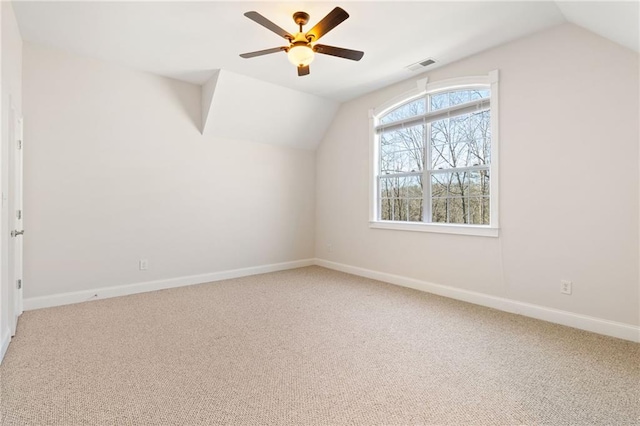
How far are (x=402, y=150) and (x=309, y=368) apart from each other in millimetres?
3337

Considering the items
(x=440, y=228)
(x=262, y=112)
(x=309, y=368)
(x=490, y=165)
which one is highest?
(x=262, y=112)

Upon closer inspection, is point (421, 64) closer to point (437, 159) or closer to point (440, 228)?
point (437, 159)

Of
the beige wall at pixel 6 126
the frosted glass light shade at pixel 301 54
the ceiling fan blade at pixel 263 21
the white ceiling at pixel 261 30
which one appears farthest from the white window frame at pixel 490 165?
the beige wall at pixel 6 126

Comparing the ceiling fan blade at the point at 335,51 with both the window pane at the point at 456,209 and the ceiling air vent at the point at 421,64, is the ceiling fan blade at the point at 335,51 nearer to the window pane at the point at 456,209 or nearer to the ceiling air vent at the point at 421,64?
the ceiling air vent at the point at 421,64

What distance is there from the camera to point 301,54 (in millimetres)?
2734

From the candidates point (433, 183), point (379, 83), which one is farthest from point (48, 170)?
point (433, 183)

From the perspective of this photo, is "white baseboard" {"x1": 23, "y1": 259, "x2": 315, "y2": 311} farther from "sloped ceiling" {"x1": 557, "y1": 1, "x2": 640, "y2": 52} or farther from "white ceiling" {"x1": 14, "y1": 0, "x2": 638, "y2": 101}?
"sloped ceiling" {"x1": 557, "y1": 1, "x2": 640, "y2": 52}

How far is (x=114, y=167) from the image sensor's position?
384cm

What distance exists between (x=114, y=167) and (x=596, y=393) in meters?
4.87

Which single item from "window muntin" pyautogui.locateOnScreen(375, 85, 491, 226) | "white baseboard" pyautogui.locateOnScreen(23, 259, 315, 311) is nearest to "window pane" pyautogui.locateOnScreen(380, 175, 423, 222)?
"window muntin" pyautogui.locateOnScreen(375, 85, 491, 226)

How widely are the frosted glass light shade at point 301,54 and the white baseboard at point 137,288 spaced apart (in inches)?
126

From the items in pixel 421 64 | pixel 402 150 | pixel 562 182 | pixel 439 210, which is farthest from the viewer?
pixel 402 150

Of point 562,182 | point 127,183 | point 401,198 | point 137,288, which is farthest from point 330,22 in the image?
point 137,288

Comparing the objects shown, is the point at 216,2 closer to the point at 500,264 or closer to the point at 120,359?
the point at 120,359
